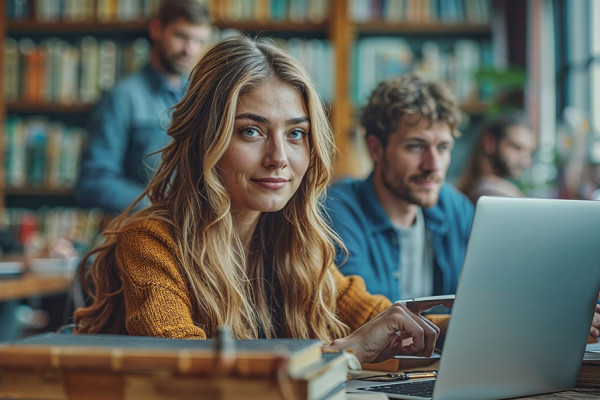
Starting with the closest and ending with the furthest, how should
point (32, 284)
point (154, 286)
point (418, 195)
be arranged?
point (154, 286)
point (418, 195)
point (32, 284)

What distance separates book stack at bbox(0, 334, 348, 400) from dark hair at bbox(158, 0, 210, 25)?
6.80 ft

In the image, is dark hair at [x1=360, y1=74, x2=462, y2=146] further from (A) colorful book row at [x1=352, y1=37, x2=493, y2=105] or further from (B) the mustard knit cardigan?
(A) colorful book row at [x1=352, y1=37, x2=493, y2=105]

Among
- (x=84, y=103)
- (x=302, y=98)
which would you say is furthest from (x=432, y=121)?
(x=84, y=103)

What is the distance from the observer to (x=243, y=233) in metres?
1.24

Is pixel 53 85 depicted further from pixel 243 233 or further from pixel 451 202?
pixel 243 233

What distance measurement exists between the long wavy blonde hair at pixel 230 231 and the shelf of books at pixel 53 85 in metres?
2.65

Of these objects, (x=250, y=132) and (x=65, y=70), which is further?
(x=65, y=70)

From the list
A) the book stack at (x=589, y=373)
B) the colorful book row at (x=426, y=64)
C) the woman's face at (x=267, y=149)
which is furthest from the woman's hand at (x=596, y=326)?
the colorful book row at (x=426, y=64)

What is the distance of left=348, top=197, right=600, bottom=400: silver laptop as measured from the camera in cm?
80

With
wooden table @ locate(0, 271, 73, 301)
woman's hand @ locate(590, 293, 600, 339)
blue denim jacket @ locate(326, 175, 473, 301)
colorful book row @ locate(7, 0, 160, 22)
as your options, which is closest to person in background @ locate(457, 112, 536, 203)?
blue denim jacket @ locate(326, 175, 473, 301)

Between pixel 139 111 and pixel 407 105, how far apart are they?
1.16m

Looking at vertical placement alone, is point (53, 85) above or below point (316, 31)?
below

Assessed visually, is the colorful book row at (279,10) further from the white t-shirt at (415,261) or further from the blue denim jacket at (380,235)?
the white t-shirt at (415,261)

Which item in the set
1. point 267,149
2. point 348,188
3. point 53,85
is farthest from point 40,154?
point 267,149
